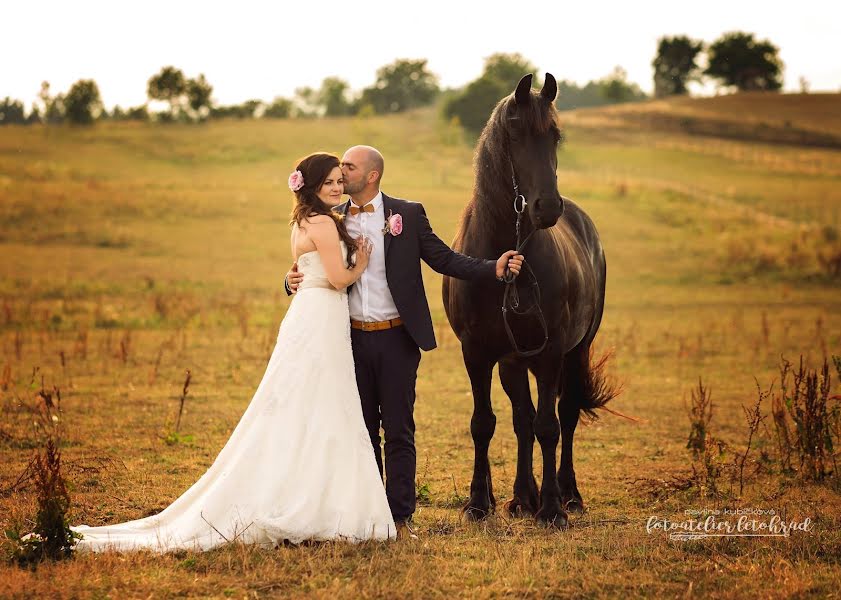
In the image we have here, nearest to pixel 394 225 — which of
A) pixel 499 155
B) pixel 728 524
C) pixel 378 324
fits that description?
pixel 378 324

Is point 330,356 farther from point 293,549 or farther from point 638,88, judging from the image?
point 638,88

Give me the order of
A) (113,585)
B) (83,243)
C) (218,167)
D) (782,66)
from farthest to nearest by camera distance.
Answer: (782,66), (218,167), (83,243), (113,585)

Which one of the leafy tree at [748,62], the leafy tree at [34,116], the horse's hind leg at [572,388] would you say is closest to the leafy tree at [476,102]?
the leafy tree at [34,116]

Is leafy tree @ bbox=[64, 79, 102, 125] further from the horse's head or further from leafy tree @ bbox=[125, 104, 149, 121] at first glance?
the horse's head

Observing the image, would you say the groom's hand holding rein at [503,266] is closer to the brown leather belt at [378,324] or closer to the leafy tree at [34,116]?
the brown leather belt at [378,324]

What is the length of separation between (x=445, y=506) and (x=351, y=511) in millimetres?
1910

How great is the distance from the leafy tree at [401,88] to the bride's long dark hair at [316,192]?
83697 mm

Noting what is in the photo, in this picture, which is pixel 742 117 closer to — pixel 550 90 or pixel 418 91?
pixel 418 91

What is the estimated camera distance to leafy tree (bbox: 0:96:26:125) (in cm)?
6208

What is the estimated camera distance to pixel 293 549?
502 centimetres

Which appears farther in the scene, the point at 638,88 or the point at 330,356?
the point at 638,88

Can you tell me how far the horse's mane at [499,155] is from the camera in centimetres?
555

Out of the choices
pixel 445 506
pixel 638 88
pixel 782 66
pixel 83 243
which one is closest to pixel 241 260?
pixel 83 243

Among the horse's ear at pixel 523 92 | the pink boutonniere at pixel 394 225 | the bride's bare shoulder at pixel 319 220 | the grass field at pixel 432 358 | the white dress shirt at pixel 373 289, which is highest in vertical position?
the horse's ear at pixel 523 92
